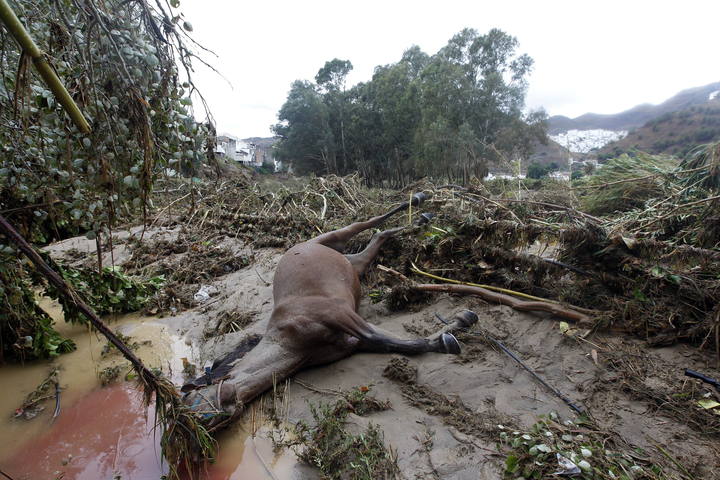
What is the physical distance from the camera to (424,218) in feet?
17.1

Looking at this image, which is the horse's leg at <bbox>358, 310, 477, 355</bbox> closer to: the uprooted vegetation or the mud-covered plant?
the uprooted vegetation

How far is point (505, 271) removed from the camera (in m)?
4.03

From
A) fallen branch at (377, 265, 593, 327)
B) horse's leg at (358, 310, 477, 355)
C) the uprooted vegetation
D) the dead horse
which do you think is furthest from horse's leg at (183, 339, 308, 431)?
fallen branch at (377, 265, 593, 327)

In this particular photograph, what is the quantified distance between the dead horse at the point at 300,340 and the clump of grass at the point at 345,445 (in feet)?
1.79

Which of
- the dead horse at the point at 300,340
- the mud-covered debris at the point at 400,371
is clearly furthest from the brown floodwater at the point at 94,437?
the mud-covered debris at the point at 400,371

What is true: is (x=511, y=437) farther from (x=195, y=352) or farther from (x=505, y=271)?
(x=195, y=352)

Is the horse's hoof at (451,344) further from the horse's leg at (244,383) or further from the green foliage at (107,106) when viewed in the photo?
the green foliage at (107,106)

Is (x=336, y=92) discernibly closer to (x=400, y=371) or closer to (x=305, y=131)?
(x=305, y=131)

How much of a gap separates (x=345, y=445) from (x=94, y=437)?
6.55 feet

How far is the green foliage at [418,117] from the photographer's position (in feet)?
53.9

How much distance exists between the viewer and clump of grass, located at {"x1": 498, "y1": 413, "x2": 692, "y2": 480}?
1.84 metres

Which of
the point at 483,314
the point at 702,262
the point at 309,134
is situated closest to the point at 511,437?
the point at 483,314

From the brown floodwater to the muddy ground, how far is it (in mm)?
195

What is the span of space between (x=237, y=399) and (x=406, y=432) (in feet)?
4.11
